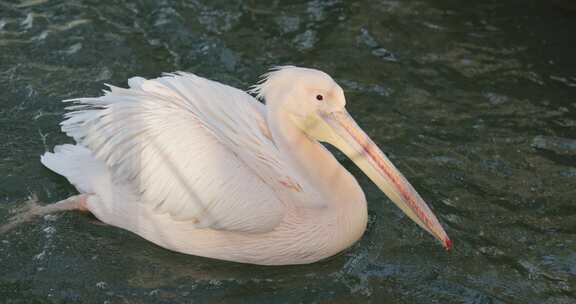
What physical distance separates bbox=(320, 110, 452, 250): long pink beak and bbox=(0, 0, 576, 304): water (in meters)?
0.39

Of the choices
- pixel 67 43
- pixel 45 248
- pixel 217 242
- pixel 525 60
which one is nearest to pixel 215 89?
pixel 217 242

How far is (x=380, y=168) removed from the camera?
4.26 m

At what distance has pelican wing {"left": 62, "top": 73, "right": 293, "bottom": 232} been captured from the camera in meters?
4.16

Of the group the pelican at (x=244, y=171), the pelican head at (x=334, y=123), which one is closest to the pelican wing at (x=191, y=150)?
the pelican at (x=244, y=171)

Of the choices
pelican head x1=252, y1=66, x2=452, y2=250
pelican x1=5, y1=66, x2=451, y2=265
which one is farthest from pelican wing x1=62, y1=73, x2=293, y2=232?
pelican head x1=252, y1=66, x2=452, y2=250

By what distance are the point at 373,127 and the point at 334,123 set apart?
4.98 feet

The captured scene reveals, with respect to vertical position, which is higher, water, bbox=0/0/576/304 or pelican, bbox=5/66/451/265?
pelican, bbox=5/66/451/265

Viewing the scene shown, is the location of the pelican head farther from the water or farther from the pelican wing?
the water

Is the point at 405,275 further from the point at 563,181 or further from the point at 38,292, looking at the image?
the point at 38,292

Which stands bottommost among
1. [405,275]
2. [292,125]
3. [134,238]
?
[405,275]

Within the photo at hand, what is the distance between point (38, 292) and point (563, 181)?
10.7ft

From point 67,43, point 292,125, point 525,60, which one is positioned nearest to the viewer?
point 292,125

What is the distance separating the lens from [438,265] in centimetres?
451

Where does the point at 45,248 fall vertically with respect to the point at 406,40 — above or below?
above
